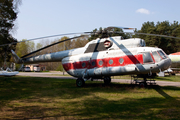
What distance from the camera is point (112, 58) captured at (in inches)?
512

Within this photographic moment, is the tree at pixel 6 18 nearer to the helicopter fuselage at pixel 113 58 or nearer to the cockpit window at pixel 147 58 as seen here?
the helicopter fuselage at pixel 113 58

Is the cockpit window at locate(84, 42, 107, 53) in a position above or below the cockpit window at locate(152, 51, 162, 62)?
above

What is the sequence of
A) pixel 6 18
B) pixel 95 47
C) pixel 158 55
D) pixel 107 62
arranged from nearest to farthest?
pixel 158 55 → pixel 107 62 → pixel 95 47 → pixel 6 18

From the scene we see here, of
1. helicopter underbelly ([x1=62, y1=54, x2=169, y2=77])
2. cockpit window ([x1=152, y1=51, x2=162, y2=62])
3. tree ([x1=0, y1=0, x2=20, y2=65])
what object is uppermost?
tree ([x1=0, y1=0, x2=20, y2=65])

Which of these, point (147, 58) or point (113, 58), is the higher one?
point (113, 58)

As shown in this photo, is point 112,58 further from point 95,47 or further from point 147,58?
point 147,58

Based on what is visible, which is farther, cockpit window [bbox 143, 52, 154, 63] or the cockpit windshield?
cockpit window [bbox 143, 52, 154, 63]

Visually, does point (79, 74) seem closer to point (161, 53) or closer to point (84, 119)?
point (161, 53)

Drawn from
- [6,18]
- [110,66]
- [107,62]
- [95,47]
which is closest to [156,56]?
[110,66]

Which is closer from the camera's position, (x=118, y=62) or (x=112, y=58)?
(x=118, y=62)

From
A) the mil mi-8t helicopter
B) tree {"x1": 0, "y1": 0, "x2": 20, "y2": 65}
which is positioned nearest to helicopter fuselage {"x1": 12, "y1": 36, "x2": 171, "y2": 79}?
the mil mi-8t helicopter

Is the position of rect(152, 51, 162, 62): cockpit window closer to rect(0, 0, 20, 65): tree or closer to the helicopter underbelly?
the helicopter underbelly

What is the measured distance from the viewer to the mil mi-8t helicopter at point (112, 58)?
38.9 ft

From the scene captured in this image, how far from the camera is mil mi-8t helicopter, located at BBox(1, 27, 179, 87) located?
38.9ft
